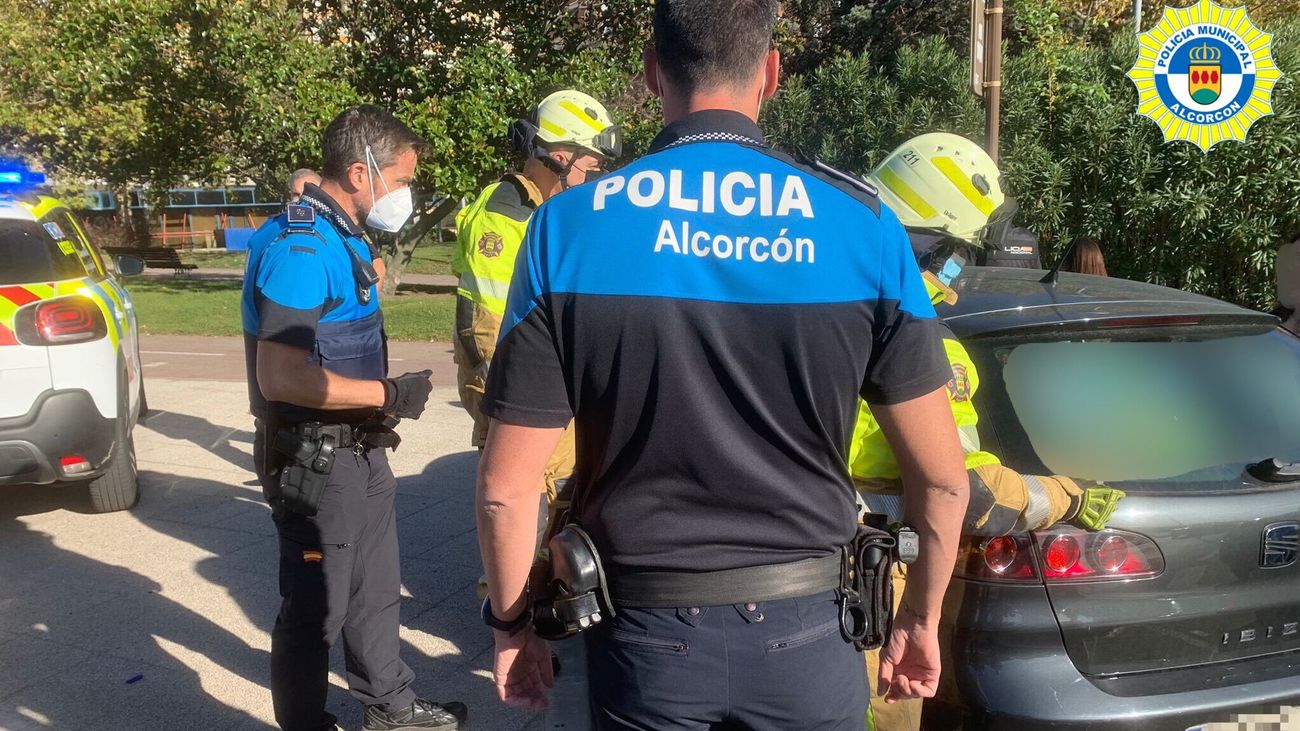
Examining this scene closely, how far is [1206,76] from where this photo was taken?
8719 millimetres

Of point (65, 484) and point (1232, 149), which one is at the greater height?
point (1232, 149)

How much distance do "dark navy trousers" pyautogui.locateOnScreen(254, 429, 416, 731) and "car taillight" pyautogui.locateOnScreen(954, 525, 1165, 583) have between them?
182 centimetres

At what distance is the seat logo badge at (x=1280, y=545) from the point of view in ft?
8.15

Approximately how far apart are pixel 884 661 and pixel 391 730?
1979 mm

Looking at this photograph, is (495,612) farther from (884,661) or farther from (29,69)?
(29,69)

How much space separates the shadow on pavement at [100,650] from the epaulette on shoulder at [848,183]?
299 cm

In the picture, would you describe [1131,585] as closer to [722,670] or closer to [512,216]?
[722,670]

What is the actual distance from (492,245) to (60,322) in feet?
10.0

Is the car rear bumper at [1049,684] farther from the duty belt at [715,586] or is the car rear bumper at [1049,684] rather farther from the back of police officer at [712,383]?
the duty belt at [715,586]

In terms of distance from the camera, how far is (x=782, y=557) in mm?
1636

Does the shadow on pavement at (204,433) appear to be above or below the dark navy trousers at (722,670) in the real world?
below

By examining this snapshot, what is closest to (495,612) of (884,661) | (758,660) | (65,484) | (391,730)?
(758,660)

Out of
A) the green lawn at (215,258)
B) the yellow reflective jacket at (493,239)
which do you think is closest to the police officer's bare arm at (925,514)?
the yellow reflective jacket at (493,239)

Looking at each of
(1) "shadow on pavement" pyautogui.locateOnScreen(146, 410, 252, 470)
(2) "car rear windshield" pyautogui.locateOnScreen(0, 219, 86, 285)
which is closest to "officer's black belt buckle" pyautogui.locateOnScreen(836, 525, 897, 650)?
(2) "car rear windshield" pyautogui.locateOnScreen(0, 219, 86, 285)
